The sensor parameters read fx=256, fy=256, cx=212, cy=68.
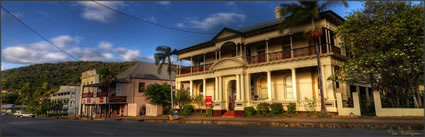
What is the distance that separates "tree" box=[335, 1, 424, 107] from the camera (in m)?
14.2

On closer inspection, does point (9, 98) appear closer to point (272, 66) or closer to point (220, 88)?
point (220, 88)

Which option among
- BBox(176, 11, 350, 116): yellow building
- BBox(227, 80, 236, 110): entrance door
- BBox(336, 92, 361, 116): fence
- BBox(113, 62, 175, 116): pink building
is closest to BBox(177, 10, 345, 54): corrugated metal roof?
BBox(176, 11, 350, 116): yellow building

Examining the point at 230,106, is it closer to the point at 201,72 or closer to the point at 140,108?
the point at 201,72

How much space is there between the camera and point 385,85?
16766 mm

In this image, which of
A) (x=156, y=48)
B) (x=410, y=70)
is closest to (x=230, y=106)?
(x=156, y=48)

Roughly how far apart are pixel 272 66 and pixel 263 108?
145 inches

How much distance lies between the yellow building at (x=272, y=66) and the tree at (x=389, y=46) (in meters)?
2.06

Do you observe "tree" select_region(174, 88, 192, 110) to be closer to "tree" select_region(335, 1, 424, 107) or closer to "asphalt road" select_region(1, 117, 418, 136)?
"asphalt road" select_region(1, 117, 418, 136)

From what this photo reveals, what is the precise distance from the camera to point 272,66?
2181 cm

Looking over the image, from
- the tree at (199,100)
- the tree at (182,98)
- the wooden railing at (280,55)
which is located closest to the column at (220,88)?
the tree at (199,100)

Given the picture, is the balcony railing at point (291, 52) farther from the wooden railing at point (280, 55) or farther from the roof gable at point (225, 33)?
the roof gable at point (225, 33)

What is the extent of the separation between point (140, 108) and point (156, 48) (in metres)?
13.3

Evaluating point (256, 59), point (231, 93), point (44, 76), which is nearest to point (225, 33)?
point (256, 59)

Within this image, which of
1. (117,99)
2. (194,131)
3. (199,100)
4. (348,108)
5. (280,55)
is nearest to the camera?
(194,131)
